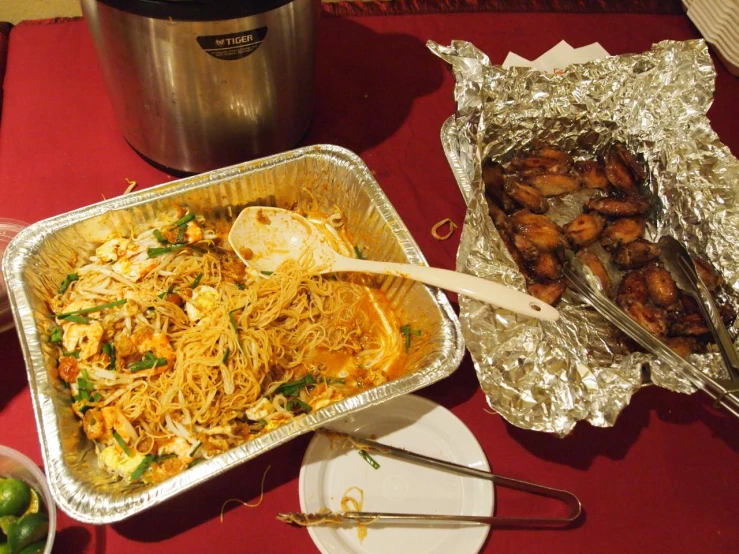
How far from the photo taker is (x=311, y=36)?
1372mm

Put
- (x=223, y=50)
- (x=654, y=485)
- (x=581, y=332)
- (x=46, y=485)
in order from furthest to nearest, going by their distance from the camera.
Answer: (x=581, y=332), (x=654, y=485), (x=223, y=50), (x=46, y=485)

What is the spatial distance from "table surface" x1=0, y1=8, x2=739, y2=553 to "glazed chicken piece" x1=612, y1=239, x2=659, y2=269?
0.36m

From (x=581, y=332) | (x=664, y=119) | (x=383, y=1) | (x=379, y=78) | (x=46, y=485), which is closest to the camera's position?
(x=46, y=485)

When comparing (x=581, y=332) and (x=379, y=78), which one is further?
(x=379, y=78)

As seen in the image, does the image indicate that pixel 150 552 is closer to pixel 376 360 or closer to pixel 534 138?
pixel 376 360

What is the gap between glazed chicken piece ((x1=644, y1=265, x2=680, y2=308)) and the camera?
147cm

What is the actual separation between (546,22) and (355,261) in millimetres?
1568

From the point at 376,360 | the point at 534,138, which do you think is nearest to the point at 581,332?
the point at 376,360

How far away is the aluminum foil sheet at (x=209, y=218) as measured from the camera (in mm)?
1005

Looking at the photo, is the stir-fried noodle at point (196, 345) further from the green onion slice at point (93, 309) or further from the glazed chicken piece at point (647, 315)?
the glazed chicken piece at point (647, 315)

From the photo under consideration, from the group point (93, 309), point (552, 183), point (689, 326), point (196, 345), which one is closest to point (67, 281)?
point (93, 309)

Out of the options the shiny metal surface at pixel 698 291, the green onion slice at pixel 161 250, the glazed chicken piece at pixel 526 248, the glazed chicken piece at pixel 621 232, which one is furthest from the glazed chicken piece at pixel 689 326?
the green onion slice at pixel 161 250

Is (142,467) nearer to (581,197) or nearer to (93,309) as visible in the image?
(93,309)

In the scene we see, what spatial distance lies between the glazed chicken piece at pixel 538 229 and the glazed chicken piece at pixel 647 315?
9.6 inches
